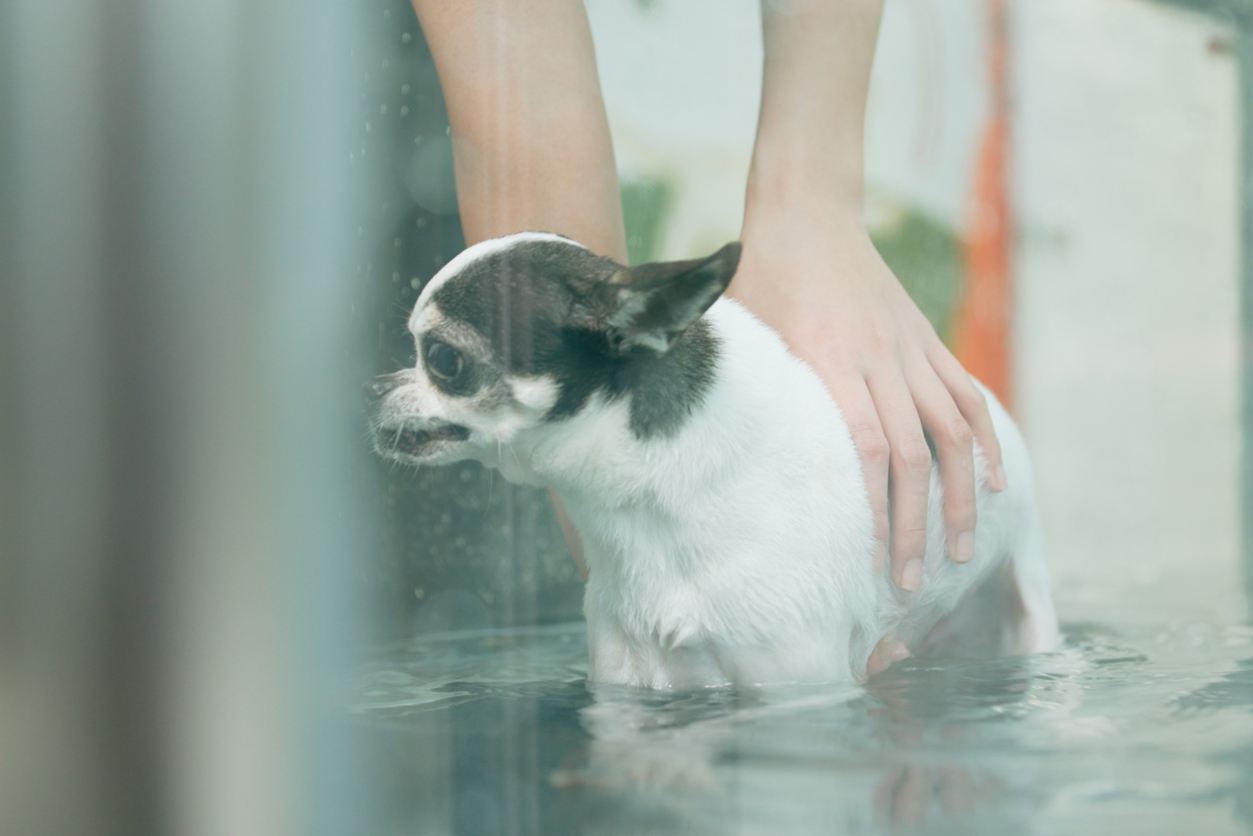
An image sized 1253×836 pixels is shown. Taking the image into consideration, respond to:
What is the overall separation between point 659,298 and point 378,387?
325 mm

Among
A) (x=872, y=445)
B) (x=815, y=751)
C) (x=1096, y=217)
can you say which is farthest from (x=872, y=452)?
(x=1096, y=217)

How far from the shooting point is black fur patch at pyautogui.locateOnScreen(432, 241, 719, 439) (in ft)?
3.45

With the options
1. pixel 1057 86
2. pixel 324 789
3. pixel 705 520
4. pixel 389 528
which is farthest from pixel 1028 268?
pixel 324 789

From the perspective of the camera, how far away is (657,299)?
0.98 meters

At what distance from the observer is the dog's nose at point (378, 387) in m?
1.03

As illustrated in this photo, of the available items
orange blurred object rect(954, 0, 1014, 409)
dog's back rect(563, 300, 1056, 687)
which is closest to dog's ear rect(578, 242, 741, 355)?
dog's back rect(563, 300, 1056, 687)

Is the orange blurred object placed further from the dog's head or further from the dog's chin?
the dog's chin

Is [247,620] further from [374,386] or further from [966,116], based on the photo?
[966,116]

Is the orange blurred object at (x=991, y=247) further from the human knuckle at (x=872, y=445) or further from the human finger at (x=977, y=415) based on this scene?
the human knuckle at (x=872, y=445)

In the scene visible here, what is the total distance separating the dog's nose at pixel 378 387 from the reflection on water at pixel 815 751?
0.27m

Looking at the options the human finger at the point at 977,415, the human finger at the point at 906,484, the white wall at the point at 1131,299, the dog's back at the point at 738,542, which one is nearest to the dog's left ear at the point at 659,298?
the dog's back at the point at 738,542

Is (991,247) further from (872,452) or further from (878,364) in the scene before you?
(872,452)

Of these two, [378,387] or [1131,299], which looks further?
[1131,299]

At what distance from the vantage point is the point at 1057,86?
1983 millimetres
